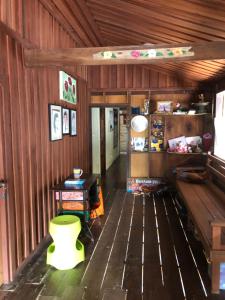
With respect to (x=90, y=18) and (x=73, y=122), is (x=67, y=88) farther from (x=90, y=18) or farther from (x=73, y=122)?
(x=90, y=18)

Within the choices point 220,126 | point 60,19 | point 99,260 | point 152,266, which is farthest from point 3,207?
point 220,126

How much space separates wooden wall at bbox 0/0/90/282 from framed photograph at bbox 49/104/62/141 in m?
0.09

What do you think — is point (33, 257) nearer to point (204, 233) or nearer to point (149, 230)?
point (149, 230)

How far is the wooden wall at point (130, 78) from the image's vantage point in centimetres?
528

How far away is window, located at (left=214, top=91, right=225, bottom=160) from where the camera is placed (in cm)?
411

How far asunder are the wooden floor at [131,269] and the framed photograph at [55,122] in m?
1.40

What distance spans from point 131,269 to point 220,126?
112 inches

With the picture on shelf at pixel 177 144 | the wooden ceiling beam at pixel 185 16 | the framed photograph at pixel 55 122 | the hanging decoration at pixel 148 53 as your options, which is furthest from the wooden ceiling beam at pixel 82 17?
the picture on shelf at pixel 177 144

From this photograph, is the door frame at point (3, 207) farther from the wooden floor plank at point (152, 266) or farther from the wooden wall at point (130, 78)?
the wooden wall at point (130, 78)

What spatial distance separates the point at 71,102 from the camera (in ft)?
13.8

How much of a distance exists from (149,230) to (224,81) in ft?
8.60

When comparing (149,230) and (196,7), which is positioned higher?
(196,7)

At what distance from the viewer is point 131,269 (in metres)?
2.65

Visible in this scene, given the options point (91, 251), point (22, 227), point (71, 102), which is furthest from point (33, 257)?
point (71, 102)
